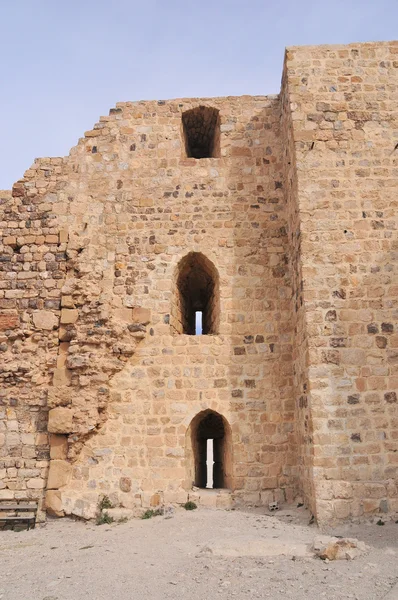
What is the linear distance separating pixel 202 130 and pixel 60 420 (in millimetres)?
5869

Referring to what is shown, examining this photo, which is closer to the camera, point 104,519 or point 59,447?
point 104,519

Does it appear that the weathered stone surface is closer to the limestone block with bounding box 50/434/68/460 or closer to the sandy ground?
the sandy ground

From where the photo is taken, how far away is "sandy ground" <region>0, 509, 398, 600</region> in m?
4.39

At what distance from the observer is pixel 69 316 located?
8062mm

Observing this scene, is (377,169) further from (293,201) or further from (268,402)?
(268,402)

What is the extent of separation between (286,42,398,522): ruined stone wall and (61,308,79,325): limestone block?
357 centimetres

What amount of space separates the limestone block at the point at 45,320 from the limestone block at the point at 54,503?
8.09 feet

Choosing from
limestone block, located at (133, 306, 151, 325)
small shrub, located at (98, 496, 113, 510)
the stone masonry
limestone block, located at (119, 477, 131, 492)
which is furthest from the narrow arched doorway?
limestone block, located at (133, 306, 151, 325)

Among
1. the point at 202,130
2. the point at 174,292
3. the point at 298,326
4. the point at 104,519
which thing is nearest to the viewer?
the point at 104,519

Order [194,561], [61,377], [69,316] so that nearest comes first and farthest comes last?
[194,561] < [61,377] < [69,316]

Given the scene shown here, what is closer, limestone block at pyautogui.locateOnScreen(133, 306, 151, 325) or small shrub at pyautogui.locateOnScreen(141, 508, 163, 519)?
small shrub at pyautogui.locateOnScreen(141, 508, 163, 519)

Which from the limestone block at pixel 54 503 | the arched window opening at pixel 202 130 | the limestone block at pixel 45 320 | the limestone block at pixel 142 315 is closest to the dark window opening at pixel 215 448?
the limestone block at pixel 142 315

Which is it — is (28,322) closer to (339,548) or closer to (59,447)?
(59,447)

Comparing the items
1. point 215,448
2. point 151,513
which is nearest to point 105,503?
point 151,513
